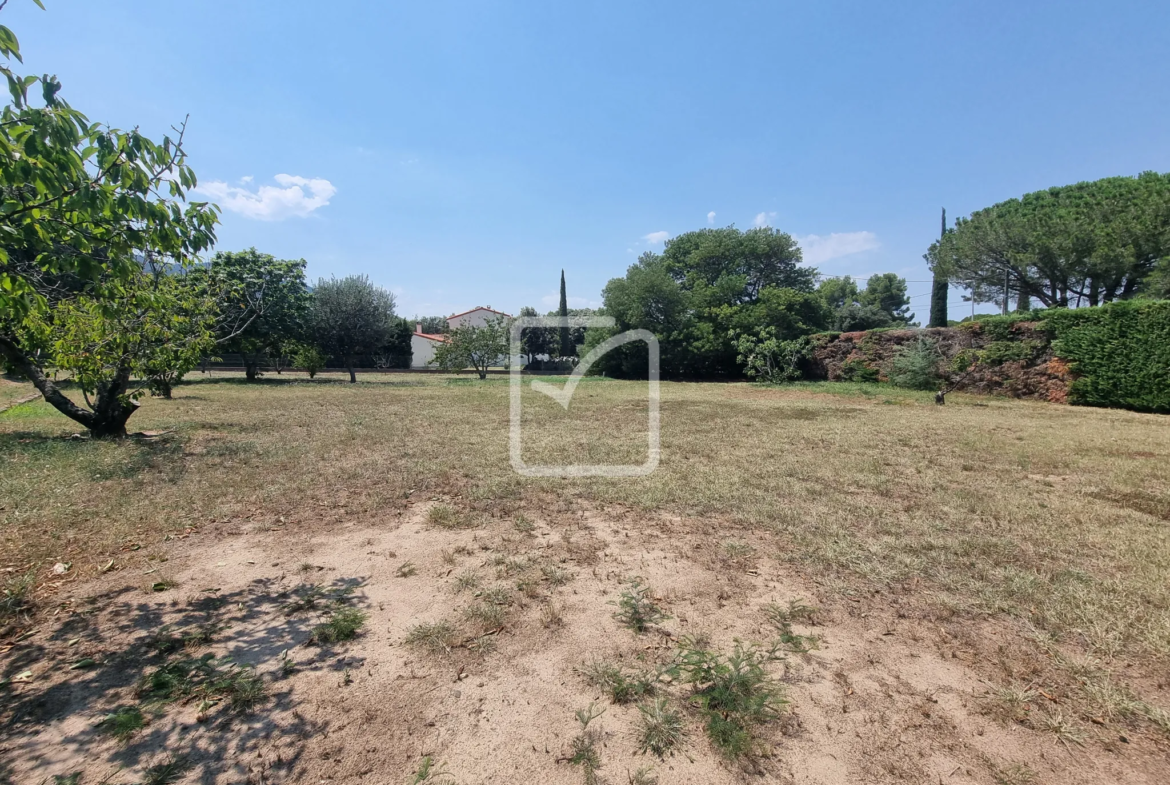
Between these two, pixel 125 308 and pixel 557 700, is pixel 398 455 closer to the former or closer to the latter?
pixel 125 308

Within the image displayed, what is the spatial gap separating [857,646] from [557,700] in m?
1.35

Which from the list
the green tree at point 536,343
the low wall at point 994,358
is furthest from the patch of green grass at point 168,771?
the green tree at point 536,343

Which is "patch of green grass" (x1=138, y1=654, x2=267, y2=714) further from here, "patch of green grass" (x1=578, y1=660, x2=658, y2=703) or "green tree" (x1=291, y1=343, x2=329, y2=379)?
"green tree" (x1=291, y1=343, x2=329, y2=379)

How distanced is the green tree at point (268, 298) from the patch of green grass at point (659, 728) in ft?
69.9

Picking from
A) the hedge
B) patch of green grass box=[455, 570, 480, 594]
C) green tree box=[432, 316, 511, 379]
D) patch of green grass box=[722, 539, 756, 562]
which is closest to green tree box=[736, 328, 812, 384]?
the hedge

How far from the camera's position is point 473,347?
23.5 metres

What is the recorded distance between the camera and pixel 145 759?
1.50 meters

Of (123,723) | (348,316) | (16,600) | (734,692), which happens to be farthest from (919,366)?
(348,316)

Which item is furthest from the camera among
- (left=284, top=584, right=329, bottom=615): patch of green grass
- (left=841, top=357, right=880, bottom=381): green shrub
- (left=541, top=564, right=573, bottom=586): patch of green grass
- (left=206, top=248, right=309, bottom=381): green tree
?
(left=206, top=248, right=309, bottom=381): green tree

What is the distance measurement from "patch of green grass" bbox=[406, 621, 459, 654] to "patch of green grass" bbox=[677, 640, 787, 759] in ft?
3.32

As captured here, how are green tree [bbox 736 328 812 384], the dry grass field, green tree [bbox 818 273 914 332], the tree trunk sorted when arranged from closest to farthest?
the dry grass field
the tree trunk
green tree [bbox 736 328 812 384]
green tree [bbox 818 273 914 332]

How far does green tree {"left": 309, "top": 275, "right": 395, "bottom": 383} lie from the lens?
899 inches

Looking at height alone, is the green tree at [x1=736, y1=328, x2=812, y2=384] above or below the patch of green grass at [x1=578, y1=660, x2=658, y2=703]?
above

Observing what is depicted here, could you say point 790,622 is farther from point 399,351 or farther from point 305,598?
point 399,351
